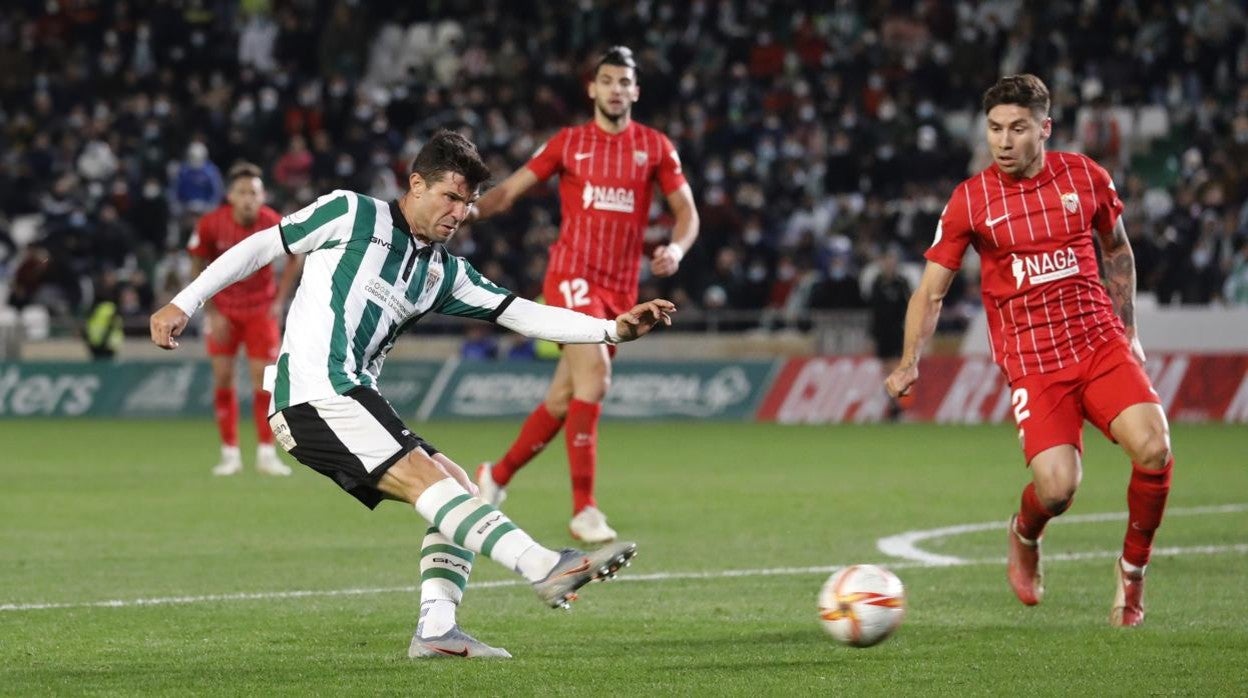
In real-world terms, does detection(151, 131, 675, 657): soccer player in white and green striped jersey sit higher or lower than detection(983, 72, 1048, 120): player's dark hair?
lower

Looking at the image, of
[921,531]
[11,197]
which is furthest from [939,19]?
[921,531]

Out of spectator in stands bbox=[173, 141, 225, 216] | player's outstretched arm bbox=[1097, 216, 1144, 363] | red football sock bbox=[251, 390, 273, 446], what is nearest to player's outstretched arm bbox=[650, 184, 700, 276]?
player's outstretched arm bbox=[1097, 216, 1144, 363]

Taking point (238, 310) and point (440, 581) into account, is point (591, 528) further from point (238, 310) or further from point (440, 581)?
point (238, 310)

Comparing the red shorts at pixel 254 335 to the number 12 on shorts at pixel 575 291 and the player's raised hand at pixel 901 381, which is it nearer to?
the number 12 on shorts at pixel 575 291

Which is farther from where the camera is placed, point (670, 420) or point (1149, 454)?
point (670, 420)

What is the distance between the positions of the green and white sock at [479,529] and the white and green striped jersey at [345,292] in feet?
1.68

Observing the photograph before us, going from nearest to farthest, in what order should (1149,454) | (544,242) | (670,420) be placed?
1. (1149,454)
2. (670,420)
3. (544,242)

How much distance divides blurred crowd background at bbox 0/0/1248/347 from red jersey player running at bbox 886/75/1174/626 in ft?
51.6

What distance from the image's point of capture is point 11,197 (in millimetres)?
29266

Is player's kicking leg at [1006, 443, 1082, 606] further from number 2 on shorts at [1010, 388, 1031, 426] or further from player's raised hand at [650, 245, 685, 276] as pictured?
player's raised hand at [650, 245, 685, 276]

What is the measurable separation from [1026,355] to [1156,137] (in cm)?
2222

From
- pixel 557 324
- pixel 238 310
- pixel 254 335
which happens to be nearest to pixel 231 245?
pixel 238 310

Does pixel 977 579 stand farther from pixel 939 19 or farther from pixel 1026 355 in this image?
pixel 939 19

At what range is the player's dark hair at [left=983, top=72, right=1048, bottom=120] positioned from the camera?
24.9ft
